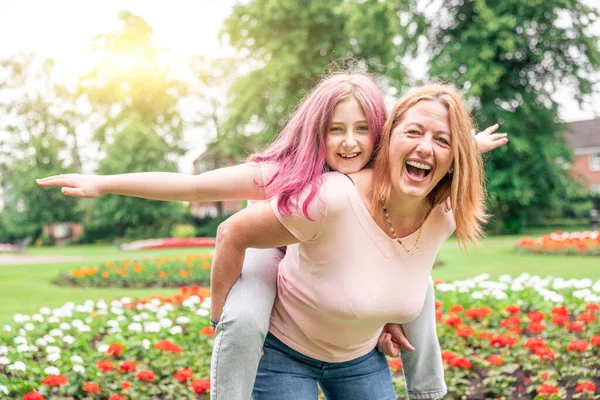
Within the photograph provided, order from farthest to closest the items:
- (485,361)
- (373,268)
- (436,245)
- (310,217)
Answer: (485,361) < (436,245) < (373,268) < (310,217)

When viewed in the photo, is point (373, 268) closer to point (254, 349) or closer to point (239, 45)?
point (254, 349)

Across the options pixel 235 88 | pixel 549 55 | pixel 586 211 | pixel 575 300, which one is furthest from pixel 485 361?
pixel 586 211

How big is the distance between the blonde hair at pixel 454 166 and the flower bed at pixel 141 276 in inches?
335

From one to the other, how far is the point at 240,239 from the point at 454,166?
0.73m

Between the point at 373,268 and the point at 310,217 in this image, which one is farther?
the point at 373,268

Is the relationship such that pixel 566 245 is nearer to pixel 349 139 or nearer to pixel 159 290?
pixel 159 290

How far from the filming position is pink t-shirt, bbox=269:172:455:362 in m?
2.02

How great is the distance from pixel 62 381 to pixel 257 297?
198 centimetres

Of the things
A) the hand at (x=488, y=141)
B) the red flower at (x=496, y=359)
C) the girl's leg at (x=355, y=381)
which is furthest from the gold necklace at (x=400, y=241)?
the red flower at (x=496, y=359)

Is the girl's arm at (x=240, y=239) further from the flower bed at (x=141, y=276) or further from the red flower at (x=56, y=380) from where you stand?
the flower bed at (x=141, y=276)

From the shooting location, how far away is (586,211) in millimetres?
30703

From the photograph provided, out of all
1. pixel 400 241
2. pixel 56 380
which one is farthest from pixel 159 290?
pixel 400 241

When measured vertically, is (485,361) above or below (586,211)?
above

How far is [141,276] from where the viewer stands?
10953 millimetres
